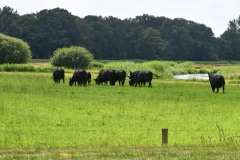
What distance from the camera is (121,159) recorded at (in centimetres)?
1148

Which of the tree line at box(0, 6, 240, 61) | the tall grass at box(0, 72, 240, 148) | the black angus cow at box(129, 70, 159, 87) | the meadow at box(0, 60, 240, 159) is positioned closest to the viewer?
the meadow at box(0, 60, 240, 159)

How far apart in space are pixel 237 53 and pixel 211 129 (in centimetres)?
13855

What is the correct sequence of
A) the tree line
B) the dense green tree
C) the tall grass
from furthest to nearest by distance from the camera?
the dense green tree → the tree line → the tall grass

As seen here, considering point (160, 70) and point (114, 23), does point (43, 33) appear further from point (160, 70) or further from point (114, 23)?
point (160, 70)

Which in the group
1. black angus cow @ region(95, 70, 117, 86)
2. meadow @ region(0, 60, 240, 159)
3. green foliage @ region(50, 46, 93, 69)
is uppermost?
green foliage @ region(50, 46, 93, 69)

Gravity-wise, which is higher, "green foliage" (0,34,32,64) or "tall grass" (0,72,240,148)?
"green foliage" (0,34,32,64)

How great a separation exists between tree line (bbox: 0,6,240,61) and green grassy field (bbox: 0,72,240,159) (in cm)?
8624

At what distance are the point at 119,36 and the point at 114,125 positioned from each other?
116 metres

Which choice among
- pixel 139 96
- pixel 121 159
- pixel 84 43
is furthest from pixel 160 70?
pixel 84 43

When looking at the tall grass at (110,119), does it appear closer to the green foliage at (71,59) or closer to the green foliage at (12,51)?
the green foliage at (71,59)

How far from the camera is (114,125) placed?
17.8m

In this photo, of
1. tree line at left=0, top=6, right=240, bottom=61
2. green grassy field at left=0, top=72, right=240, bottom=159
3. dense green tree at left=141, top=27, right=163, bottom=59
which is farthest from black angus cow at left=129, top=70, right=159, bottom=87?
dense green tree at left=141, top=27, right=163, bottom=59

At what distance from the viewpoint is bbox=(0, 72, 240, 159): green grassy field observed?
40.7ft

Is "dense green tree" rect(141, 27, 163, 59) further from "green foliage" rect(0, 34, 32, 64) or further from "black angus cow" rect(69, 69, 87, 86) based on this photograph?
"black angus cow" rect(69, 69, 87, 86)
